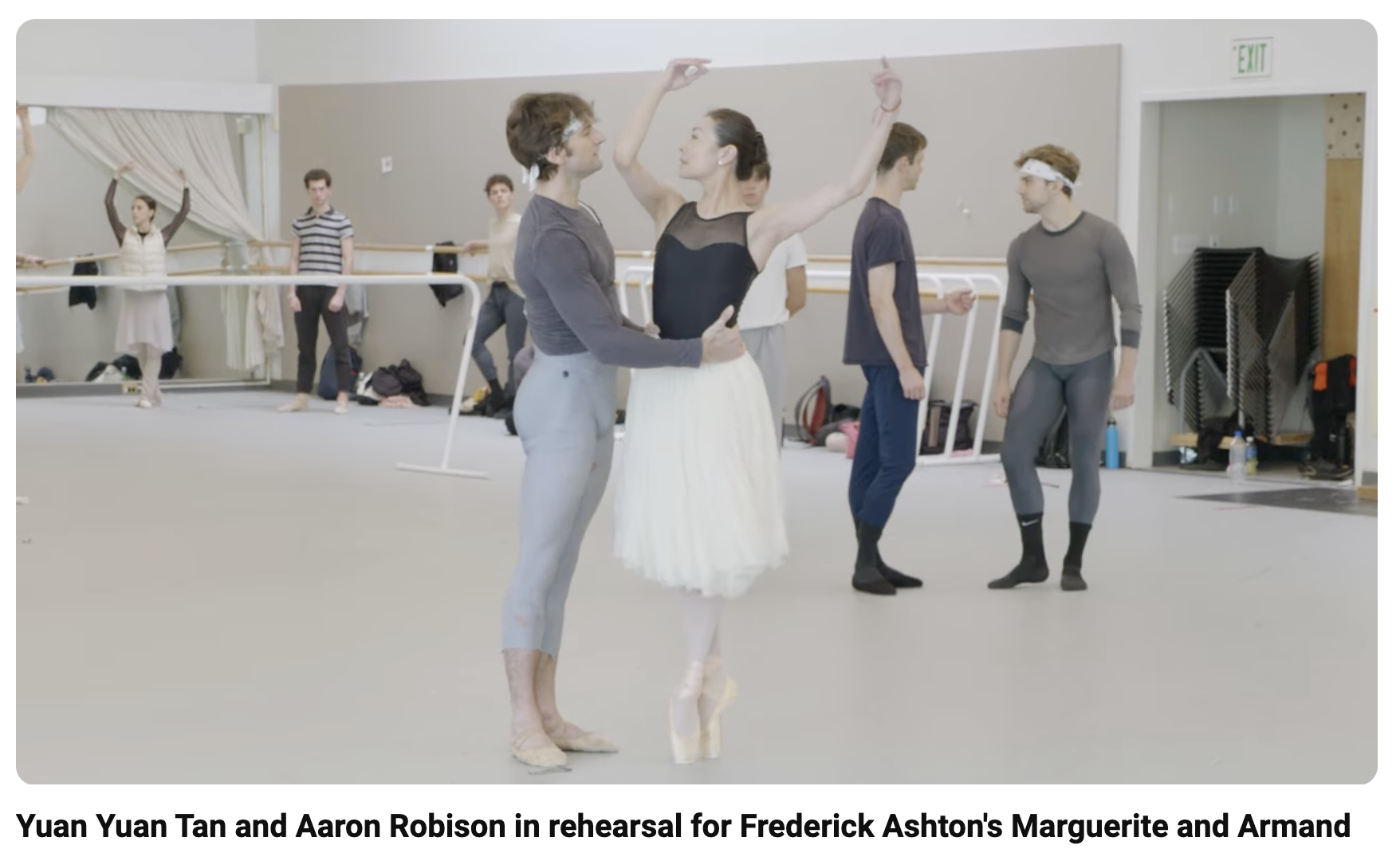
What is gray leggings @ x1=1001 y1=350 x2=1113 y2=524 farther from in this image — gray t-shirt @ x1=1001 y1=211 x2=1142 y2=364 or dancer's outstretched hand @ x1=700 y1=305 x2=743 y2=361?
dancer's outstretched hand @ x1=700 y1=305 x2=743 y2=361

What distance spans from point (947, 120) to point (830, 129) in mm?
731

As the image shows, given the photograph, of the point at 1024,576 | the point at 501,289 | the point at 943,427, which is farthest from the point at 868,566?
the point at 501,289

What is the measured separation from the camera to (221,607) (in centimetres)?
534

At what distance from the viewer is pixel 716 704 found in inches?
147

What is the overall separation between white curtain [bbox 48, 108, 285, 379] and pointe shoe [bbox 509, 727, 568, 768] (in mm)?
10364

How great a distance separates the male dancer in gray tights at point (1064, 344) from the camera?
5.58 meters

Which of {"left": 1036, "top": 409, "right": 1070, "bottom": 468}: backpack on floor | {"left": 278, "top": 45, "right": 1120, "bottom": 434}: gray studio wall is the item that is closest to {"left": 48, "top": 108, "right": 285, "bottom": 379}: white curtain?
{"left": 278, "top": 45, "right": 1120, "bottom": 434}: gray studio wall

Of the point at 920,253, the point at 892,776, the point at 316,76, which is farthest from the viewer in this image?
the point at 316,76

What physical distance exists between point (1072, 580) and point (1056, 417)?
0.50m

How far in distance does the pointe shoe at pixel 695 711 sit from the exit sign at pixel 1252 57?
19.3ft

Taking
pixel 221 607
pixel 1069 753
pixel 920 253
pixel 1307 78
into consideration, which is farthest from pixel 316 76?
pixel 1069 753

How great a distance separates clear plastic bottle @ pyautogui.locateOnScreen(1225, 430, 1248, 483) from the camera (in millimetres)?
8759

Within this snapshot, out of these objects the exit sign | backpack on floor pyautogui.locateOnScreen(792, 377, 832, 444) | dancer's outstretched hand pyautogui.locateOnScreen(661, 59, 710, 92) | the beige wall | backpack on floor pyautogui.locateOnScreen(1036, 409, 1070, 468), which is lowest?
backpack on floor pyautogui.locateOnScreen(1036, 409, 1070, 468)
